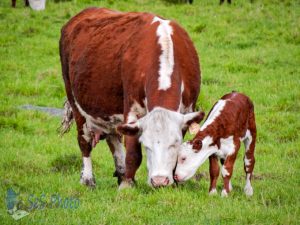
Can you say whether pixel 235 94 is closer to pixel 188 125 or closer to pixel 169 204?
pixel 188 125

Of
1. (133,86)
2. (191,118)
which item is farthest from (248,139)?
(133,86)

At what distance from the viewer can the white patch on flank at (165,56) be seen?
7.37 metres

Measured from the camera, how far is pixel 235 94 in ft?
28.2

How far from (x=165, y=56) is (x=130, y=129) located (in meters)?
0.92

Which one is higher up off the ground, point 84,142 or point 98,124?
point 98,124

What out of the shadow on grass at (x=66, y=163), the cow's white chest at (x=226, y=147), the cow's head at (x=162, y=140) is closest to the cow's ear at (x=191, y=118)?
the cow's head at (x=162, y=140)

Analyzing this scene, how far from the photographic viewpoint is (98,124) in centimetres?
924

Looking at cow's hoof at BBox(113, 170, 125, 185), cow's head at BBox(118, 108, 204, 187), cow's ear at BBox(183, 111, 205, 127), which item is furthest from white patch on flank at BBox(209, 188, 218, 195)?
cow's hoof at BBox(113, 170, 125, 185)

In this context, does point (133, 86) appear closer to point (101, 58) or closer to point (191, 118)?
point (191, 118)

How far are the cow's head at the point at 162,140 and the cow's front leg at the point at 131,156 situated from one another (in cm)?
59

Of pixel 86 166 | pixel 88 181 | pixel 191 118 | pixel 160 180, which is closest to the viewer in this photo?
pixel 160 180

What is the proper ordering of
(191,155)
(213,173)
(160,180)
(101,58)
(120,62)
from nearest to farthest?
(160,180) < (191,155) < (213,173) < (120,62) < (101,58)

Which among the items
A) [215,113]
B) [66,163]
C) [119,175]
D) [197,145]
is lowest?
[66,163]

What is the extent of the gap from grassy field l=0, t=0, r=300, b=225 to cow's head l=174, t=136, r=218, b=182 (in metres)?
0.21
